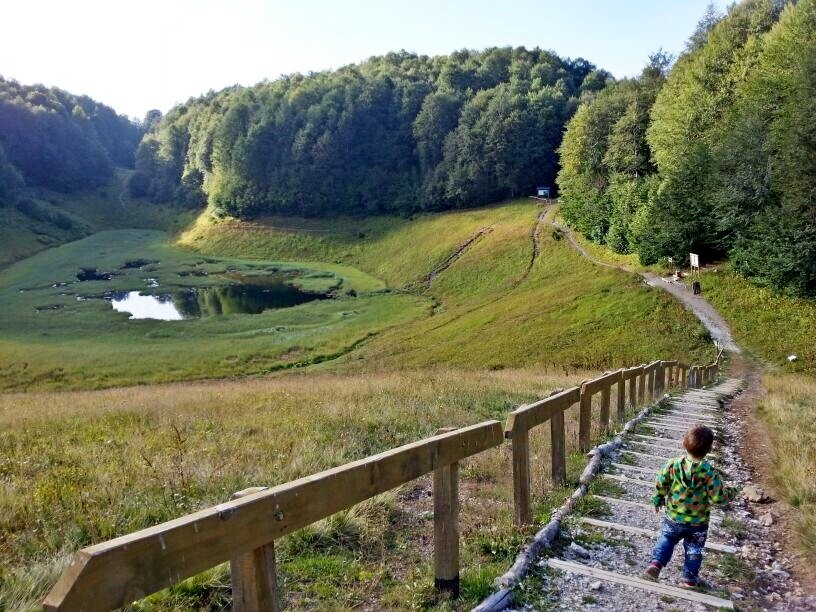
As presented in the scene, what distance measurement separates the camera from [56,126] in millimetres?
134375

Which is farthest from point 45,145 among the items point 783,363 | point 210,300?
point 783,363

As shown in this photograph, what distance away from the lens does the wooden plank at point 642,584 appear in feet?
16.0

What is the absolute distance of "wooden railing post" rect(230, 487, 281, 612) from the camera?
3.10 m

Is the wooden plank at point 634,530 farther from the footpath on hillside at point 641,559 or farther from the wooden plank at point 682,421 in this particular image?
the wooden plank at point 682,421

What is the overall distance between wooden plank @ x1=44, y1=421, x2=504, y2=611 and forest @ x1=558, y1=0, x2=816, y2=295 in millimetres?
38562

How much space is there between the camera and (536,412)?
6.47m

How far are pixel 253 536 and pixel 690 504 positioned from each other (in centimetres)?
430

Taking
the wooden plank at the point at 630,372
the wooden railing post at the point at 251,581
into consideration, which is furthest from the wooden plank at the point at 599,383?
the wooden railing post at the point at 251,581

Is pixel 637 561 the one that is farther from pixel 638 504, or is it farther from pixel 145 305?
pixel 145 305

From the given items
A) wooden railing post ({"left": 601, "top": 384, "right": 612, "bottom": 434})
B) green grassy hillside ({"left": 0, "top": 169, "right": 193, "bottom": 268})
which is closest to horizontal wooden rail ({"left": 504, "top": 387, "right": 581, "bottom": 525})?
wooden railing post ({"left": 601, "top": 384, "right": 612, "bottom": 434})

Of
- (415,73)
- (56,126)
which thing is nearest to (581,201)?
(415,73)

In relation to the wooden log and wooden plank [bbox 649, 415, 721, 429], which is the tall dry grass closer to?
wooden plank [bbox 649, 415, 721, 429]

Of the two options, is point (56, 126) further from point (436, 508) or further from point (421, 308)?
point (436, 508)

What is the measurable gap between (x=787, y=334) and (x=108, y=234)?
10769 cm
